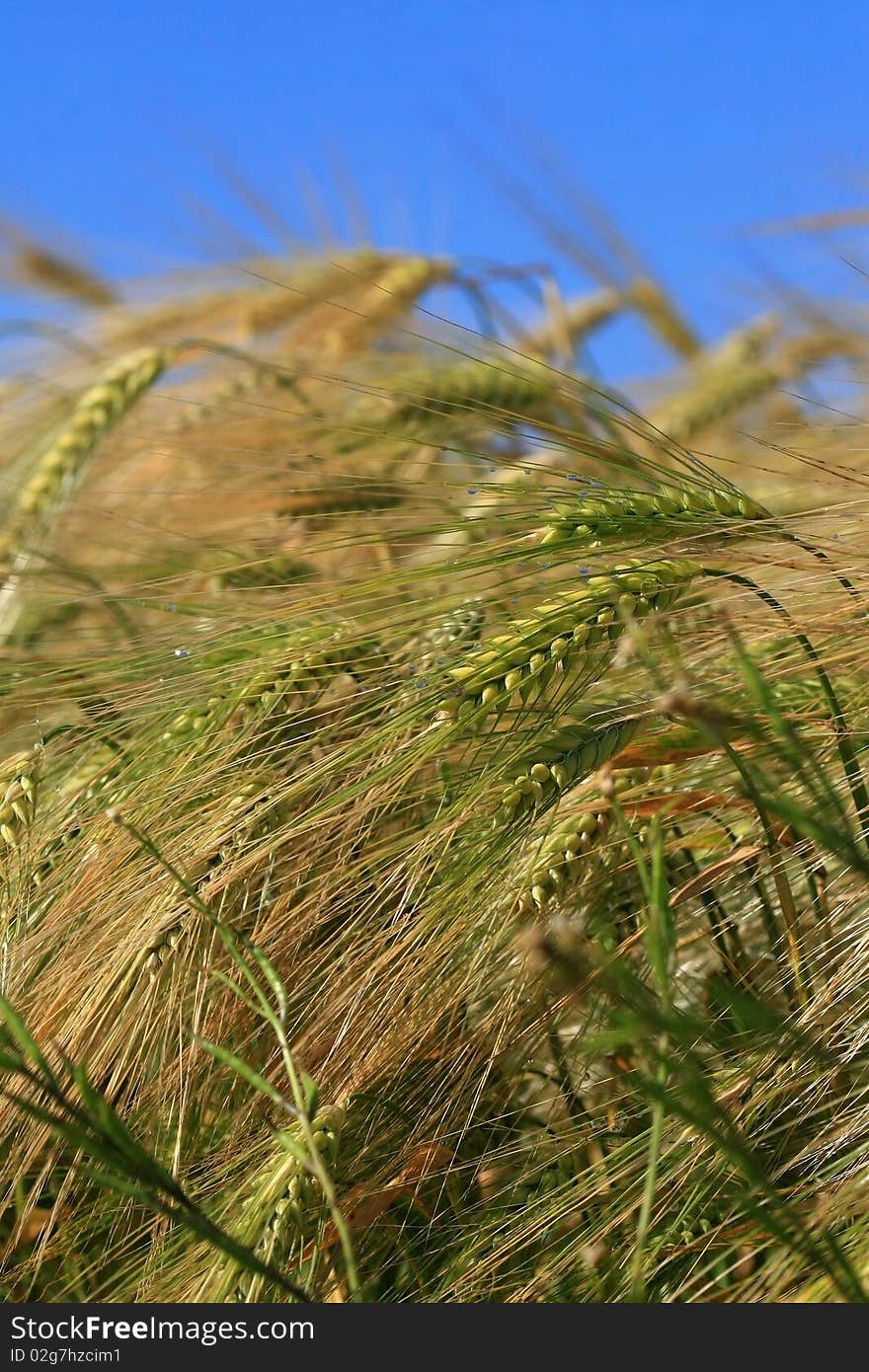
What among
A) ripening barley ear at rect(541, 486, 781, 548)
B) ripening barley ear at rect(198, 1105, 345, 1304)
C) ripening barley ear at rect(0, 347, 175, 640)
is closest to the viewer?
ripening barley ear at rect(198, 1105, 345, 1304)

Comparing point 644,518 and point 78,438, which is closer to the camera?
point 644,518

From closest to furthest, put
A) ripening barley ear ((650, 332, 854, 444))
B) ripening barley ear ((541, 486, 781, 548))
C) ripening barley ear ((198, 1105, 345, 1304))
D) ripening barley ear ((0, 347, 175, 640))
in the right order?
ripening barley ear ((198, 1105, 345, 1304)) < ripening barley ear ((541, 486, 781, 548)) < ripening barley ear ((0, 347, 175, 640)) < ripening barley ear ((650, 332, 854, 444))

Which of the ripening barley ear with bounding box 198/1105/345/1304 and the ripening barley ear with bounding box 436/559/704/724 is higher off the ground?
the ripening barley ear with bounding box 436/559/704/724

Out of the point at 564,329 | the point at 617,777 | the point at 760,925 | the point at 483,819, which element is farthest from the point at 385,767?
the point at 564,329

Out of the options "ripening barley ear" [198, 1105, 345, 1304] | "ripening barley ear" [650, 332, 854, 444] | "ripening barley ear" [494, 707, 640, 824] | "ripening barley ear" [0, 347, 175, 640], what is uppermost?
"ripening barley ear" [0, 347, 175, 640]

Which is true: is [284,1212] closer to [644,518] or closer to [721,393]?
[644,518]

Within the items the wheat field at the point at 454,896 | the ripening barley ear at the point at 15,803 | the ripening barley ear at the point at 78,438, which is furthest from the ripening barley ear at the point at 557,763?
the ripening barley ear at the point at 78,438

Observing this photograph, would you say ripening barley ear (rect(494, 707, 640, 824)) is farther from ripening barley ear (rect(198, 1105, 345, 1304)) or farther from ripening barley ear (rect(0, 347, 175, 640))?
ripening barley ear (rect(0, 347, 175, 640))

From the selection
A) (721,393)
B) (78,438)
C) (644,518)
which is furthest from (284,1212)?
(721,393)

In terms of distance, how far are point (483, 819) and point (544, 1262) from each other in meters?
0.25

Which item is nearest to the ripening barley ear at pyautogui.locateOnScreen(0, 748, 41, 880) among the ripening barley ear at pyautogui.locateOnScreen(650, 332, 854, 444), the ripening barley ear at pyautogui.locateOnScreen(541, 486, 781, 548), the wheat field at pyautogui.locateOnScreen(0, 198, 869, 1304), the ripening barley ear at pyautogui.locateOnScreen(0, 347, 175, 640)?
the wheat field at pyautogui.locateOnScreen(0, 198, 869, 1304)

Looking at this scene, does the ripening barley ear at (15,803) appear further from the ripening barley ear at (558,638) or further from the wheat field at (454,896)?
the ripening barley ear at (558,638)

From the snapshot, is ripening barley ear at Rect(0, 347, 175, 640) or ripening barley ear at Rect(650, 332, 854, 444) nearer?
ripening barley ear at Rect(0, 347, 175, 640)

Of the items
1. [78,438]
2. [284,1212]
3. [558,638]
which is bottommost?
[284,1212]
